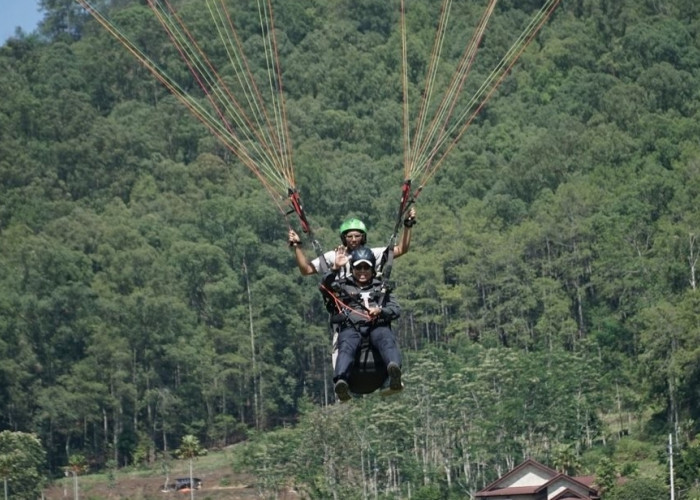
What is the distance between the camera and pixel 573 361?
77.2 metres

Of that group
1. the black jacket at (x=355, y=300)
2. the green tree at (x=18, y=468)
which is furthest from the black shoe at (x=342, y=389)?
the green tree at (x=18, y=468)

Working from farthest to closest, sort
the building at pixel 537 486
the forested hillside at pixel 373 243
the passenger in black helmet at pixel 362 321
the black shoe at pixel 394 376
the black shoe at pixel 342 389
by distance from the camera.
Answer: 1. the forested hillside at pixel 373 243
2. the building at pixel 537 486
3. the passenger in black helmet at pixel 362 321
4. the black shoe at pixel 342 389
5. the black shoe at pixel 394 376

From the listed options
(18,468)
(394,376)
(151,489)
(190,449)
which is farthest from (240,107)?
(151,489)

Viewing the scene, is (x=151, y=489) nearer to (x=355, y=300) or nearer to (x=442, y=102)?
(x=442, y=102)

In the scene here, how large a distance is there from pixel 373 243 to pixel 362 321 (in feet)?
293

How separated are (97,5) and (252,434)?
9805 centimetres

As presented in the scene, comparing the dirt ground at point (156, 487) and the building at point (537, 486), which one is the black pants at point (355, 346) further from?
the dirt ground at point (156, 487)

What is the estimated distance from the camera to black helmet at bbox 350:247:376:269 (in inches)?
734

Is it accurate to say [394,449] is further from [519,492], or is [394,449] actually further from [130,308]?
[130,308]

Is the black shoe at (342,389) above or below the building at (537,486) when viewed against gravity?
below

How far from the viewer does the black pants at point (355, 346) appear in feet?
59.2

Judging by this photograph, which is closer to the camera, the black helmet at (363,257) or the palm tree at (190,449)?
the black helmet at (363,257)

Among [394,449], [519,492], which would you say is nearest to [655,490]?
[519,492]

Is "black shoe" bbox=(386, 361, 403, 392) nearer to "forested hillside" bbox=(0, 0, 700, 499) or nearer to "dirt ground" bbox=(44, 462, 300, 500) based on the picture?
"forested hillside" bbox=(0, 0, 700, 499)
